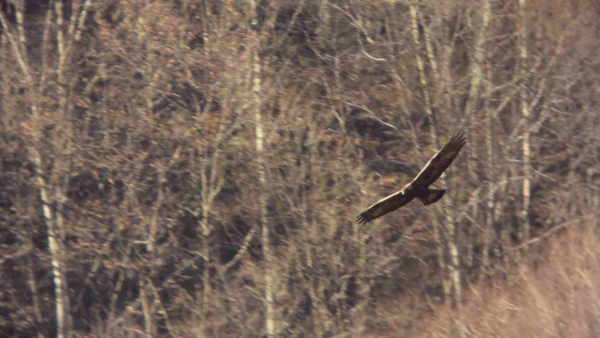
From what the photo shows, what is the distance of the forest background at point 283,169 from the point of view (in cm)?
1305

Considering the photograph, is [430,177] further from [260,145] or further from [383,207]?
[260,145]

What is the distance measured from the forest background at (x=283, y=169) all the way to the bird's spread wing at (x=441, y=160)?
4377 mm

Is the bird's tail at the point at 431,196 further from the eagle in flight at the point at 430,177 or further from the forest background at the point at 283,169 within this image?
the forest background at the point at 283,169

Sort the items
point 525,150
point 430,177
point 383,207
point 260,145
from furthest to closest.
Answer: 1. point 525,150
2. point 260,145
3. point 383,207
4. point 430,177

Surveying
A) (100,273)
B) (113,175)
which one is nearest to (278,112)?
(113,175)

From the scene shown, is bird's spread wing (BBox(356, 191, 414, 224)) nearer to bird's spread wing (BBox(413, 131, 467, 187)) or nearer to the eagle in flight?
the eagle in flight

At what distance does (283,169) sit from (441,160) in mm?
6099

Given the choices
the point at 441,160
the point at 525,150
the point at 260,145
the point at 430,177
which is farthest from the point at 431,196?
the point at 525,150

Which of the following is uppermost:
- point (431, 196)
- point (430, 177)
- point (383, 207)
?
point (430, 177)

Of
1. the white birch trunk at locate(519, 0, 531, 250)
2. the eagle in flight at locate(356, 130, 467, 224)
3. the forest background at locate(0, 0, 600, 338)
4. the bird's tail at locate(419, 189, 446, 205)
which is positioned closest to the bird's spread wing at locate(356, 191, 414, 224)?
the eagle in flight at locate(356, 130, 467, 224)

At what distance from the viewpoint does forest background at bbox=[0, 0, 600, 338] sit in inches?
514

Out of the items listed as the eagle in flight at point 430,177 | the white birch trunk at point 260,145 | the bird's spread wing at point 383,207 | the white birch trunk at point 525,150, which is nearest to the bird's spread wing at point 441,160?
the eagle in flight at point 430,177

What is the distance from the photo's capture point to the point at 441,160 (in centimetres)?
777

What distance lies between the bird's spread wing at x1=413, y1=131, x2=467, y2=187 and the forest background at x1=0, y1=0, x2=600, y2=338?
4.38 m
